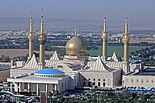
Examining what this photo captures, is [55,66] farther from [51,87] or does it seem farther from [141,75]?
[141,75]

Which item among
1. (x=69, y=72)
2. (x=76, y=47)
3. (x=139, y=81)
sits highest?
(x=76, y=47)

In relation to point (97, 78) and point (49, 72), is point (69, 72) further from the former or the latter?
Answer: point (49, 72)

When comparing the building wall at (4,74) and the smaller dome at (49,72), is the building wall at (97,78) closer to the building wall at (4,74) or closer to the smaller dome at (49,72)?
the smaller dome at (49,72)

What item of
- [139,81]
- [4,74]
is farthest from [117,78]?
[4,74]

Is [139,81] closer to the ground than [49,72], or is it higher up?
closer to the ground

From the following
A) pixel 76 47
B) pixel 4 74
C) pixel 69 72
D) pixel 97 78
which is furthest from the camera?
pixel 4 74

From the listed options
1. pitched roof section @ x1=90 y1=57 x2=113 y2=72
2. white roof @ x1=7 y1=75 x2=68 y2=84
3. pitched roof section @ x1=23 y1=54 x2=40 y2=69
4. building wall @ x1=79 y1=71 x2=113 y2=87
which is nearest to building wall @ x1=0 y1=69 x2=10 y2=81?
pitched roof section @ x1=23 y1=54 x2=40 y2=69

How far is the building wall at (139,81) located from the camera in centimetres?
3672

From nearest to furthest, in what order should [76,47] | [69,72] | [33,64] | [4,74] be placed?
[69,72] < [33,64] < [76,47] < [4,74]

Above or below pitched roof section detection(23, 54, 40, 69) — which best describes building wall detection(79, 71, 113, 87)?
below

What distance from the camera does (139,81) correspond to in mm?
36875

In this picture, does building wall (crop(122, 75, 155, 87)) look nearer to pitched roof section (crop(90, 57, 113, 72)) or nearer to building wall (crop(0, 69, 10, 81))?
pitched roof section (crop(90, 57, 113, 72))

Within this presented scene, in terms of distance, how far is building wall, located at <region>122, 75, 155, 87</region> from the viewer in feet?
120

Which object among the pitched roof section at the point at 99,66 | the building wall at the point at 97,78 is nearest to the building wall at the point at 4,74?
the building wall at the point at 97,78
